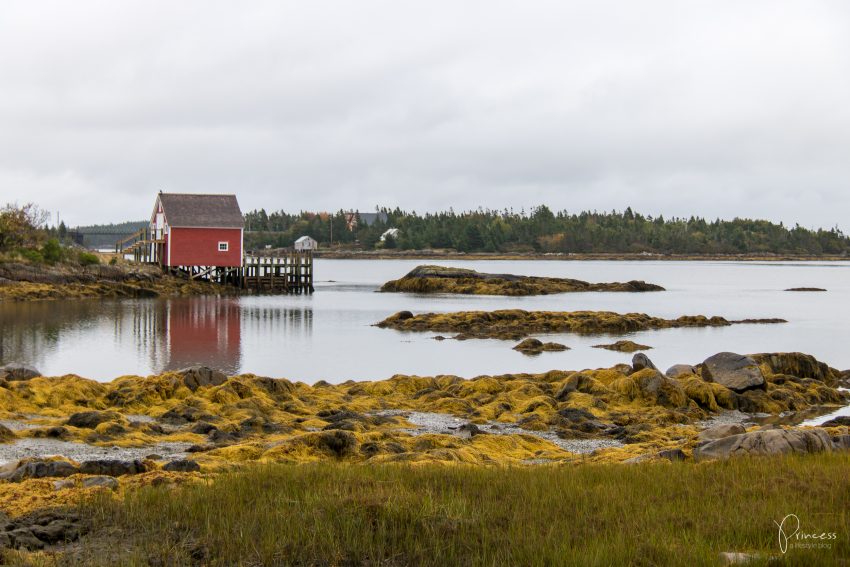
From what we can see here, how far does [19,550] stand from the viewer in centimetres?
696

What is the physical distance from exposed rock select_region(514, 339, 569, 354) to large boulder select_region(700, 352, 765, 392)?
10.9 metres

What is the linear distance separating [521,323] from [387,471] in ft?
102

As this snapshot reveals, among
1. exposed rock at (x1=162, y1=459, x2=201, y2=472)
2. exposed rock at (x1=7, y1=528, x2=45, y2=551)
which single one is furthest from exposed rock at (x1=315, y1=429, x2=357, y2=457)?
exposed rock at (x1=7, y1=528, x2=45, y2=551)

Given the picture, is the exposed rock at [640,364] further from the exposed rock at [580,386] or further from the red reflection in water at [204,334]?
the red reflection in water at [204,334]

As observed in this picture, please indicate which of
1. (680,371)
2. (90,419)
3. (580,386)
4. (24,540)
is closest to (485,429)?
(580,386)

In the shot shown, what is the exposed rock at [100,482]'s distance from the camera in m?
A: 9.11

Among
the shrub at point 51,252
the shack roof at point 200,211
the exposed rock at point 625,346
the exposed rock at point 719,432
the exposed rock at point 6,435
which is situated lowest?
the exposed rock at point 625,346

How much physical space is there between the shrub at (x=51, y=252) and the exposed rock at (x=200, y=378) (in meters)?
40.7

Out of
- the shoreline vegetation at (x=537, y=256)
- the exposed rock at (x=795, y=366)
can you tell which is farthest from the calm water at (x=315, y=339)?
the shoreline vegetation at (x=537, y=256)

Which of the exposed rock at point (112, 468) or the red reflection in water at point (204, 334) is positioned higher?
the exposed rock at point (112, 468)

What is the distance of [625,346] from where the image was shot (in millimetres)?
33344

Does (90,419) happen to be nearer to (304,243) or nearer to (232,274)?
(232,274)

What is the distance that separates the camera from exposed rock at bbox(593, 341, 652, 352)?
33.0m

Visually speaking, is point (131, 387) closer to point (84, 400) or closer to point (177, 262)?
point (84, 400)
